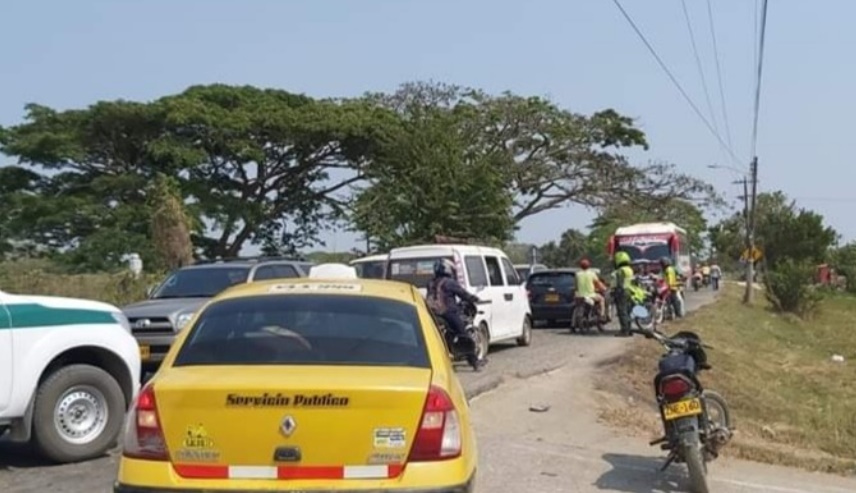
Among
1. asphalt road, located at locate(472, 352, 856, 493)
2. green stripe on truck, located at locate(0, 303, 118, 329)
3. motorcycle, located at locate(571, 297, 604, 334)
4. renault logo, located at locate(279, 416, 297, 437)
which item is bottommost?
asphalt road, located at locate(472, 352, 856, 493)

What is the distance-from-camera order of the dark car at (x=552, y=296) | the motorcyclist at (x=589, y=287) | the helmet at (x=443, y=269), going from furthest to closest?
the dark car at (x=552, y=296) → the motorcyclist at (x=589, y=287) → the helmet at (x=443, y=269)

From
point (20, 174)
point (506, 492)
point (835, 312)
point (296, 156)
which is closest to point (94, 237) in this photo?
point (20, 174)

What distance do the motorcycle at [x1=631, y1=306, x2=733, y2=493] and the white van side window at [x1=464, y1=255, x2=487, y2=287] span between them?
314 inches

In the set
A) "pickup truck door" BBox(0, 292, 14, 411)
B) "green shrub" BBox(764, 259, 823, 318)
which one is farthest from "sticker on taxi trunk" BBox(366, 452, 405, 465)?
"green shrub" BBox(764, 259, 823, 318)

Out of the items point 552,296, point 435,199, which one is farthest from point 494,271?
point 435,199

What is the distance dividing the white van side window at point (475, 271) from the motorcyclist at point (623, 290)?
17.8ft

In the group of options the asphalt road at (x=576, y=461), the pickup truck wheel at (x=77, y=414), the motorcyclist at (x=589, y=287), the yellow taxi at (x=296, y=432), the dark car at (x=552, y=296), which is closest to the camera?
the yellow taxi at (x=296, y=432)

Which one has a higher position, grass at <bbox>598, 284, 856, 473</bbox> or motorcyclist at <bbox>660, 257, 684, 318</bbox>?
motorcyclist at <bbox>660, 257, 684, 318</bbox>

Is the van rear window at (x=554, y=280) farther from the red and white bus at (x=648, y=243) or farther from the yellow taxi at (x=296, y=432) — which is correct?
the yellow taxi at (x=296, y=432)

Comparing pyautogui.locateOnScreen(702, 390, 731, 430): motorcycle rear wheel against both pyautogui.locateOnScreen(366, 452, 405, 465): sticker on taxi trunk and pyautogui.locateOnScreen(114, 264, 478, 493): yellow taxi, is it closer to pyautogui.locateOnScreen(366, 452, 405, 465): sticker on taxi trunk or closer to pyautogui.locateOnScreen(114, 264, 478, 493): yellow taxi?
pyautogui.locateOnScreen(114, 264, 478, 493): yellow taxi

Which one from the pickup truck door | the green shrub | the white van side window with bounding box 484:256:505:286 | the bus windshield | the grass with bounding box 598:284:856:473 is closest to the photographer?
the pickup truck door

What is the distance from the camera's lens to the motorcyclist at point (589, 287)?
23.1 meters

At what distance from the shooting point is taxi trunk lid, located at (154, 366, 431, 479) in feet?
16.1

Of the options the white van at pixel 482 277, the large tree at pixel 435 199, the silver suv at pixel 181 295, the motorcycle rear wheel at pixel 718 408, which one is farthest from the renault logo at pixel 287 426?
the large tree at pixel 435 199
